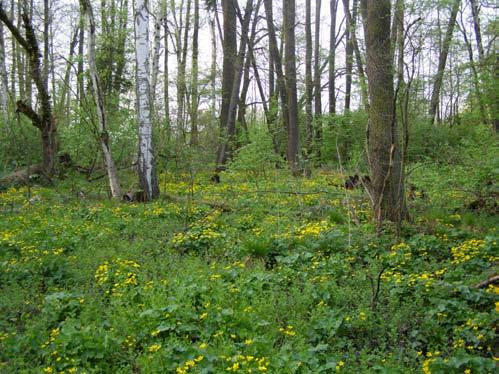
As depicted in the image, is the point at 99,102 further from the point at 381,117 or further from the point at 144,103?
the point at 381,117

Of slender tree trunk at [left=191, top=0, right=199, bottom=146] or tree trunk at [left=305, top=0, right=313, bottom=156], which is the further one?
tree trunk at [left=305, top=0, right=313, bottom=156]

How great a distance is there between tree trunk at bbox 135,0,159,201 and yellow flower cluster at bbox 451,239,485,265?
7.06 m

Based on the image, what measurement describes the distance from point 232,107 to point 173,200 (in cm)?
543

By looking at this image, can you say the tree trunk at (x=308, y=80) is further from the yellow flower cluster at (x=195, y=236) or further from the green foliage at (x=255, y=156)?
the yellow flower cluster at (x=195, y=236)

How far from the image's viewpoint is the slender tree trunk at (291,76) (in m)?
15.8

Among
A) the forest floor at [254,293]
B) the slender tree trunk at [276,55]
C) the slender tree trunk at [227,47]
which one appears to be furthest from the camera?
the slender tree trunk at [227,47]

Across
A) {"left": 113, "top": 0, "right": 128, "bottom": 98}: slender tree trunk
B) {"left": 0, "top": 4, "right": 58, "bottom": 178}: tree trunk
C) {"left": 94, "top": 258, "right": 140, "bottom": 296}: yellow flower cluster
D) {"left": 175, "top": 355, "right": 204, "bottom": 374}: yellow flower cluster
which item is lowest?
{"left": 175, "top": 355, "right": 204, "bottom": 374}: yellow flower cluster

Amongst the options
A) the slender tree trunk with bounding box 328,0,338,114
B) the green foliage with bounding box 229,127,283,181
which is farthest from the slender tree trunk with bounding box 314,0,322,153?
the green foliage with bounding box 229,127,283,181

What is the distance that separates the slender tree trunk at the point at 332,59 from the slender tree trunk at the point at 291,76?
5.50 metres

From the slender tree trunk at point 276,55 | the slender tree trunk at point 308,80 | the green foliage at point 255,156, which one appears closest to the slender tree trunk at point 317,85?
the slender tree trunk at point 308,80

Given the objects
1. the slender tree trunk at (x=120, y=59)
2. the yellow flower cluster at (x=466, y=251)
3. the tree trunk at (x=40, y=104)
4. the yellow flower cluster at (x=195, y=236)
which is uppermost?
the slender tree trunk at (x=120, y=59)

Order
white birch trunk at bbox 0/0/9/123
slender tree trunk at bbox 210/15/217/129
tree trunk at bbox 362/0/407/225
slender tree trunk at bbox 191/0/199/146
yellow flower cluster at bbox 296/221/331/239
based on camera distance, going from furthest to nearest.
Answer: slender tree trunk at bbox 210/15/217/129 < slender tree trunk at bbox 191/0/199/146 < white birch trunk at bbox 0/0/9/123 < tree trunk at bbox 362/0/407/225 < yellow flower cluster at bbox 296/221/331/239

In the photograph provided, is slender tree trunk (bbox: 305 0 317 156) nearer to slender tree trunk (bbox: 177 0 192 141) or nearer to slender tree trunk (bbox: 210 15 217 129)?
slender tree trunk (bbox: 210 15 217 129)

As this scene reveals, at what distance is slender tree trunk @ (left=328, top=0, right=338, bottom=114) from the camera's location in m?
22.2
